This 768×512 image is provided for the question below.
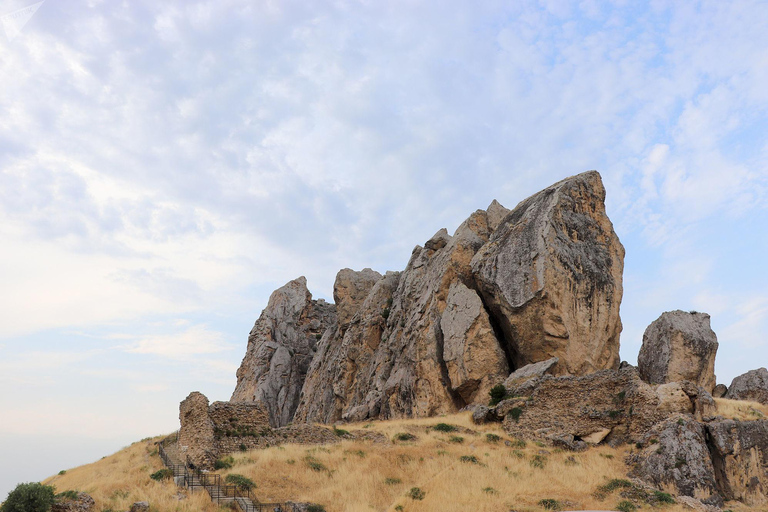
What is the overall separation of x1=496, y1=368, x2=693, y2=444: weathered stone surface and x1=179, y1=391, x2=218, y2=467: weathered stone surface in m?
13.5

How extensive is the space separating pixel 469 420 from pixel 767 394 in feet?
82.9

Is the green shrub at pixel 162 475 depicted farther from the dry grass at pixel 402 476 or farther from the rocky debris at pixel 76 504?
the rocky debris at pixel 76 504

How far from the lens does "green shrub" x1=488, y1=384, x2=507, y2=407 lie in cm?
2875

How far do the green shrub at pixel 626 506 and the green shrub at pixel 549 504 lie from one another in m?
1.77

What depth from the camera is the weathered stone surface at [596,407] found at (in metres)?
22.7

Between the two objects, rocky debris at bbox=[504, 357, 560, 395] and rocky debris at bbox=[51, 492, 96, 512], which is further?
rocky debris at bbox=[504, 357, 560, 395]

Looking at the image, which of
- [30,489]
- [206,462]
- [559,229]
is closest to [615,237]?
[559,229]

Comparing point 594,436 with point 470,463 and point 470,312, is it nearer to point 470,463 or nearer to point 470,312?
point 470,463

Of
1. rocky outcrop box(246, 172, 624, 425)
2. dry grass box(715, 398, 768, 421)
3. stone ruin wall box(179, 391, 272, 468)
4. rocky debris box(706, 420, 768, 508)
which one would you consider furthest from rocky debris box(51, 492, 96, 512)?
dry grass box(715, 398, 768, 421)

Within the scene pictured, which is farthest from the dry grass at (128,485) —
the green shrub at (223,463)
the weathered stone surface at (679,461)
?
the weathered stone surface at (679,461)

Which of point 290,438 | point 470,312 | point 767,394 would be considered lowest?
point 767,394

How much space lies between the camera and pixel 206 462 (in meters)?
19.8

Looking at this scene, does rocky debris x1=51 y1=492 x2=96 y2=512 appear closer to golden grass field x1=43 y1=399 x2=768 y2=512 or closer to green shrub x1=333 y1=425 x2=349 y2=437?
golden grass field x1=43 y1=399 x2=768 y2=512

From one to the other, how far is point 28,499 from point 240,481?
5.83 meters
